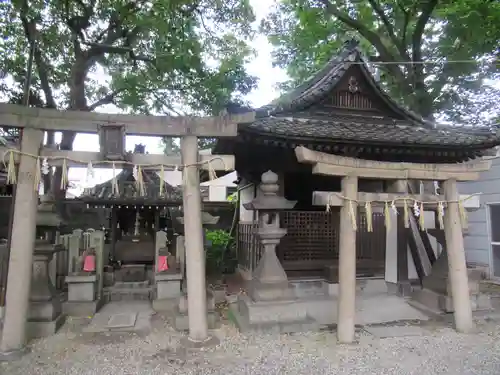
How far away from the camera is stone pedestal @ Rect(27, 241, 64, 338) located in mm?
5645

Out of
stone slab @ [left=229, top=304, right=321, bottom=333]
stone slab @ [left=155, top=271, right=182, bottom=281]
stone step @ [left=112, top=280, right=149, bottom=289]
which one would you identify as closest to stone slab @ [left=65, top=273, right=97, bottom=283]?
stone slab @ [left=155, top=271, right=182, bottom=281]

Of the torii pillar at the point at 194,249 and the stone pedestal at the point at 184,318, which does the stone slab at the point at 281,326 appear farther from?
the torii pillar at the point at 194,249

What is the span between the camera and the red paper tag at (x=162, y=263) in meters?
8.00

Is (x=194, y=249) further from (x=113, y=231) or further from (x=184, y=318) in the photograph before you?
(x=113, y=231)

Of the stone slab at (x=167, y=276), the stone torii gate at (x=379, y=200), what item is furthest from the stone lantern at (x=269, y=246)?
the stone slab at (x=167, y=276)

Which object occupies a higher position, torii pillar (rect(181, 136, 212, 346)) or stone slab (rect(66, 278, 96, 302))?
torii pillar (rect(181, 136, 212, 346))

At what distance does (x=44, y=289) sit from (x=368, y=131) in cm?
706

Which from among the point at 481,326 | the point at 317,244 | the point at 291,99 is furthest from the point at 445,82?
the point at 481,326

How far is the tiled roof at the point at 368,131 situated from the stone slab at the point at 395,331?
139 inches

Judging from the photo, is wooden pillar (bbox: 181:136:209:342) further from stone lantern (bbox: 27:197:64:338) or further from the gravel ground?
stone lantern (bbox: 27:197:64:338)

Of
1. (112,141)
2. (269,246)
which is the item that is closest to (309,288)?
(269,246)

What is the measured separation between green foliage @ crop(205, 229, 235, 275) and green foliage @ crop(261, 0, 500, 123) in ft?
28.2

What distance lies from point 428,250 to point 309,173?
333 centimetres

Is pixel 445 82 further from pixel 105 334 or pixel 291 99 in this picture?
pixel 105 334
